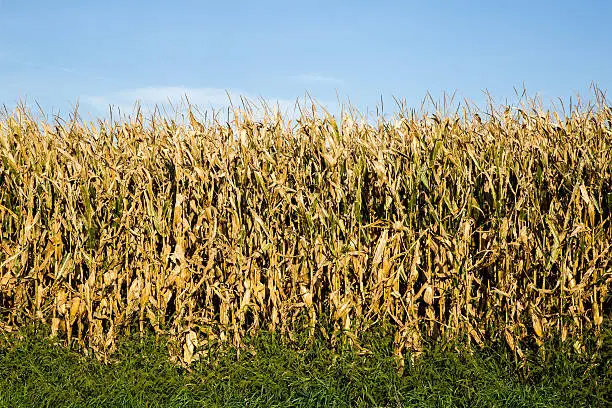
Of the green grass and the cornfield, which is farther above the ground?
the cornfield

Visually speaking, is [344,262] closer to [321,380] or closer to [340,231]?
[340,231]

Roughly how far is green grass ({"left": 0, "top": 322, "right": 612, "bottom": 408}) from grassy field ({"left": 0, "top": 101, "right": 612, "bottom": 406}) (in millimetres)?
14

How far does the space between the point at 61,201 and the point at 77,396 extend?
1.34m

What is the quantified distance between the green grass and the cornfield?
0.42 ft

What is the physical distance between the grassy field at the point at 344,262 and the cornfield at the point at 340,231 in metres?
0.01

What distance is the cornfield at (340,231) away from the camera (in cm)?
420

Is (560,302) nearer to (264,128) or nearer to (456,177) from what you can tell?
(456,177)

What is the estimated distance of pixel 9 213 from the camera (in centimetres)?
466

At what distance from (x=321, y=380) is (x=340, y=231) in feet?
3.16

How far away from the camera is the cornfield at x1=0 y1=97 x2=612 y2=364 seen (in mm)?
4203

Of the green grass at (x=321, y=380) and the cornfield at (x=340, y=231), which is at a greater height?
the cornfield at (x=340, y=231)

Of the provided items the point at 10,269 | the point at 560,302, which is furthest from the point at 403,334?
the point at 10,269

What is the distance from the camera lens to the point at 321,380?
4137mm

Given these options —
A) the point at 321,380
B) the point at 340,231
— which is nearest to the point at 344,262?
the point at 340,231
